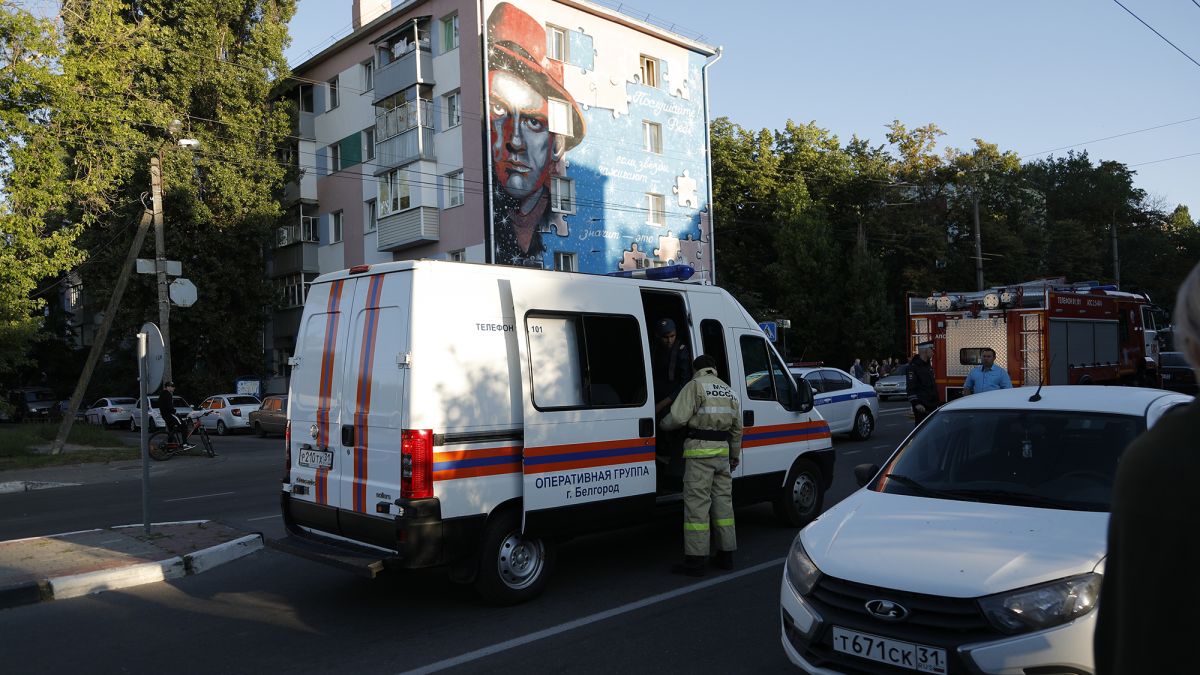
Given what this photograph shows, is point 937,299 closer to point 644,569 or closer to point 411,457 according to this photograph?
point 644,569

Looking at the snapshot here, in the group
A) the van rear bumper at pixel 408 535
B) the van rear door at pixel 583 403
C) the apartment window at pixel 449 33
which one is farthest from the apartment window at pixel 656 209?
the van rear bumper at pixel 408 535

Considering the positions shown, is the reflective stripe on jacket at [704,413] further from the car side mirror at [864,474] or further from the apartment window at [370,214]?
the apartment window at [370,214]

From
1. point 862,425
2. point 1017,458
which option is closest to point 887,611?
point 1017,458

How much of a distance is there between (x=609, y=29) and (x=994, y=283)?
26.9m

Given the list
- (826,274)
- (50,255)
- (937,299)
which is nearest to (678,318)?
(937,299)

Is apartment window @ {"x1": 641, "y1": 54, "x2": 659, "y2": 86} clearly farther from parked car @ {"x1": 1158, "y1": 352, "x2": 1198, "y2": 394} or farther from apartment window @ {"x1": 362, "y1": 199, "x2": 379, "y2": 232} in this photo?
parked car @ {"x1": 1158, "y1": 352, "x2": 1198, "y2": 394}

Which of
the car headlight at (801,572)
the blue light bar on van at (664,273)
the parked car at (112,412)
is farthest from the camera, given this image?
the parked car at (112,412)

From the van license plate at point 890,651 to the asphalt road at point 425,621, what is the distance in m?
1.14

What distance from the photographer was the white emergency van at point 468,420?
5984mm

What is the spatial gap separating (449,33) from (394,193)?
6.20 m

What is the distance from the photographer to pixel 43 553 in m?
8.23

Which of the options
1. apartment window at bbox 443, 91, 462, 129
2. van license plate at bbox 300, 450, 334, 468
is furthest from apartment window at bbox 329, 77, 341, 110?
van license plate at bbox 300, 450, 334, 468

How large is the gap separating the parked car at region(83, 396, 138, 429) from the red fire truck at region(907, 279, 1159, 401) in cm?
3211

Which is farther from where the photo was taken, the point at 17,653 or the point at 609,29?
the point at 609,29
